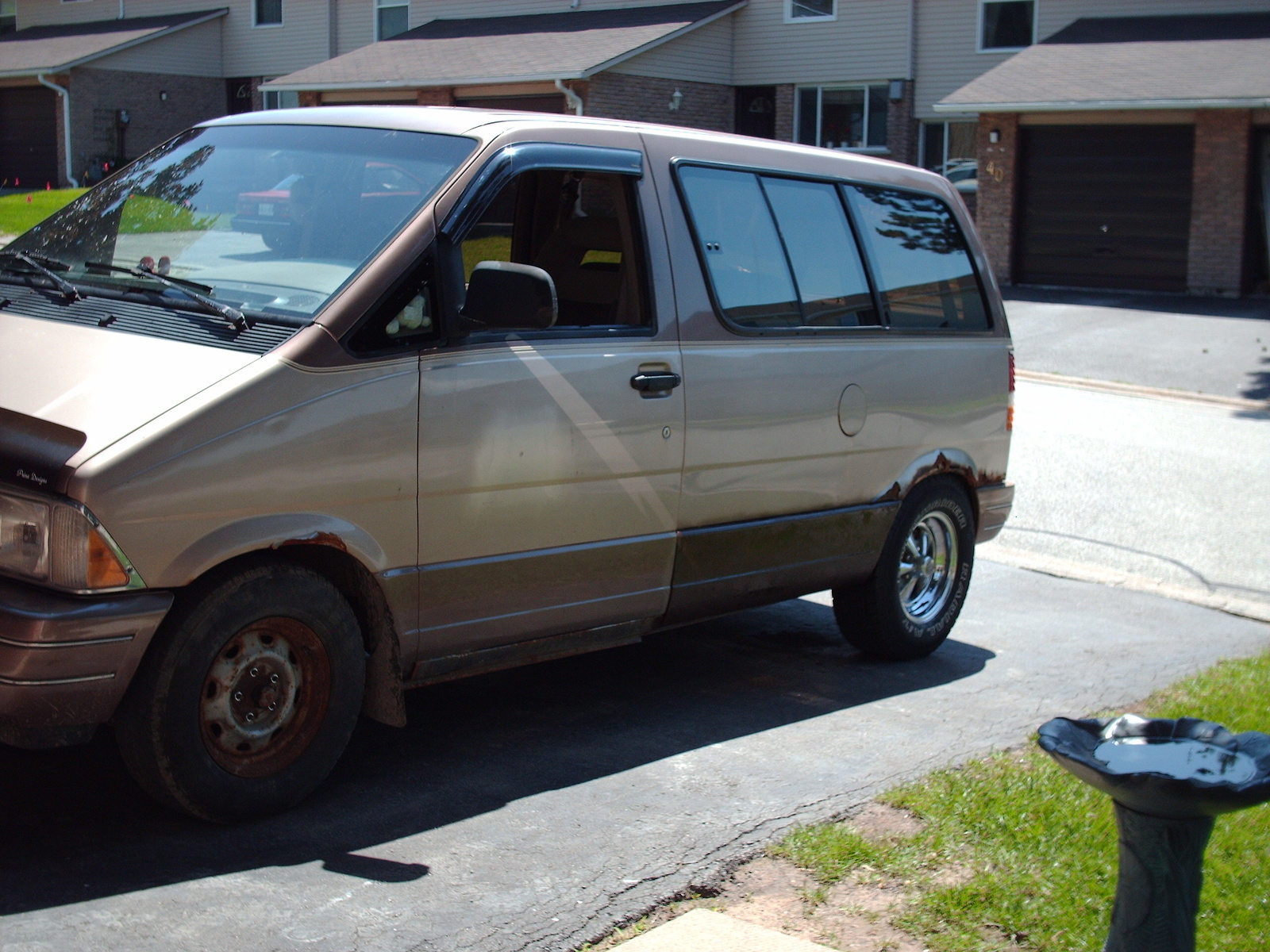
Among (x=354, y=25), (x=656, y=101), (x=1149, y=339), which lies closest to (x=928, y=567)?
(x=1149, y=339)

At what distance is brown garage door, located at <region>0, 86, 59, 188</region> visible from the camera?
37312mm

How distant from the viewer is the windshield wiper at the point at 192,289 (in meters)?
4.20

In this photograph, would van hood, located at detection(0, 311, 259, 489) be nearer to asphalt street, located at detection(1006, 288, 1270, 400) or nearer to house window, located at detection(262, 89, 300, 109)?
asphalt street, located at detection(1006, 288, 1270, 400)

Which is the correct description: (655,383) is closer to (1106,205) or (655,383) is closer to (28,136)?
(1106,205)

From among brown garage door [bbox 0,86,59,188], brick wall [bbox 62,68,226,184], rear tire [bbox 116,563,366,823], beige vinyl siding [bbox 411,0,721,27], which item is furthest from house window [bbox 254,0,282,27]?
rear tire [bbox 116,563,366,823]

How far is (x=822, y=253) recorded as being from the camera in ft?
19.5

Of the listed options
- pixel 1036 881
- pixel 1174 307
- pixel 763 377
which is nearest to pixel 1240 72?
pixel 1174 307

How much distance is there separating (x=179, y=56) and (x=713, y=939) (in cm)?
3926

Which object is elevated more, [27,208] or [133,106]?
[133,106]

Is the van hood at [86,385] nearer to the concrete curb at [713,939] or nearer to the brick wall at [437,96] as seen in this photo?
the concrete curb at [713,939]

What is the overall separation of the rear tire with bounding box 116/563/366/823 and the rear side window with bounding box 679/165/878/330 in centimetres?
209

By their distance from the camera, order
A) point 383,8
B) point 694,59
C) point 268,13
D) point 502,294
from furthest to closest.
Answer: point 268,13 → point 383,8 → point 694,59 → point 502,294

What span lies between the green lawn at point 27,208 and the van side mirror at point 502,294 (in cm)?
2073

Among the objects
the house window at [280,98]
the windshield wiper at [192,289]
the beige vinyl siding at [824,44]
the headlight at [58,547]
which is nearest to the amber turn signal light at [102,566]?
the headlight at [58,547]
